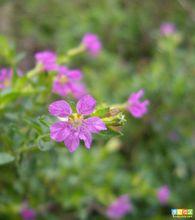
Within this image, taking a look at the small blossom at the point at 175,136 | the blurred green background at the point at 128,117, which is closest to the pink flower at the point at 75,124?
the blurred green background at the point at 128,117

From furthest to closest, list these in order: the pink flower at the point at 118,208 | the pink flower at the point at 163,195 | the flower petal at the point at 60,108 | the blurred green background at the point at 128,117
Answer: the pink flower at the point at 163,195, the pink flower at the point at 118,208, the blurred green background at the point at 128,117, the flower petal at the point at 60,108

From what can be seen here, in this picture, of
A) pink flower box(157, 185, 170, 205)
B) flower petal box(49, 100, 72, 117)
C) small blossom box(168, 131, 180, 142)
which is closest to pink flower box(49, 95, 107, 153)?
flower petal box(49, 100, 72, 117)

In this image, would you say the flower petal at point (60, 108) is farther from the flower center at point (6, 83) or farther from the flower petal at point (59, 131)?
the flower center at point (6, 83)

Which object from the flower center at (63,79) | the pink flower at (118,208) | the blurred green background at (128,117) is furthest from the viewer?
the pink flower at (118,208)

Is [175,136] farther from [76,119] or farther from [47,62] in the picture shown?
[76,119]

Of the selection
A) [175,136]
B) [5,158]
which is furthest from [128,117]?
[5,158]

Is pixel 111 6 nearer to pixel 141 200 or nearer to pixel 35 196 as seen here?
pixel 141 200

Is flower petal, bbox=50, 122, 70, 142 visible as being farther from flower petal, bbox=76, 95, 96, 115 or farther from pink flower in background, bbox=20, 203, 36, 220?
pink flower in background, bbox=20, 203, 36, 220

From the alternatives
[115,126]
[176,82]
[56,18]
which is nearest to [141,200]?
[176,82]
